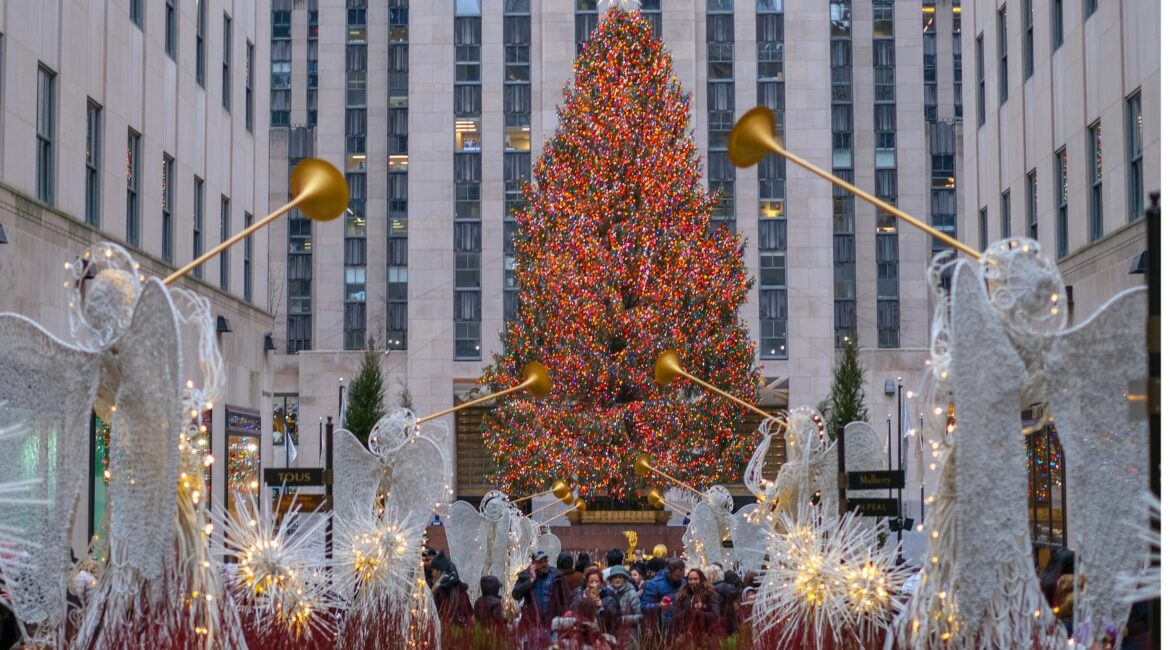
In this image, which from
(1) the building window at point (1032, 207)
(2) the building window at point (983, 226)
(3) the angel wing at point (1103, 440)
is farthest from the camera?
(2) the building window at point (983, 226)

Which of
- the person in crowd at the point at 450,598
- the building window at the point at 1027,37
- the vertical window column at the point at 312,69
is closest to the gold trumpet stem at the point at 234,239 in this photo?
the person in crowd at the point at 450,598

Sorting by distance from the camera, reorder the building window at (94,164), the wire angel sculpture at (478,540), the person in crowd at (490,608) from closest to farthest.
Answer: the person in crowd at (490,608) → the wire angel sculpture at (478,540) → the building window at (94,164)

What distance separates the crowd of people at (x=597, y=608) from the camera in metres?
13.5

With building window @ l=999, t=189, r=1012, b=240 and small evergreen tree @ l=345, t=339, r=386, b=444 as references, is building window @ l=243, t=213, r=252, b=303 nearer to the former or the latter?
small evergreen tree @ l=345, t=339, r=386, b=444

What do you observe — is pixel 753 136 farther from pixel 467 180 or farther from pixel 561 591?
pixel 467 180

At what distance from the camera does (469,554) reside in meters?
22.0

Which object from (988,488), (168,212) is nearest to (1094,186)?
(168,212)

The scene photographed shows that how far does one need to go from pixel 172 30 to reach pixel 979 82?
16925 millimetres

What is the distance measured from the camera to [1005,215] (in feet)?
107

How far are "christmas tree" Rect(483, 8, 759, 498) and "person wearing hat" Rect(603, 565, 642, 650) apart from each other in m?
23.6

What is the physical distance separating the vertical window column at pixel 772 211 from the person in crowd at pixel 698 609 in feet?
155

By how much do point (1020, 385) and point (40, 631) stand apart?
575 centimetres

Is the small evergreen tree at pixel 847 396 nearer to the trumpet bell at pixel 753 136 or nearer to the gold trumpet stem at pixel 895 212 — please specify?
the gold trumpet stem at pixel 895 212

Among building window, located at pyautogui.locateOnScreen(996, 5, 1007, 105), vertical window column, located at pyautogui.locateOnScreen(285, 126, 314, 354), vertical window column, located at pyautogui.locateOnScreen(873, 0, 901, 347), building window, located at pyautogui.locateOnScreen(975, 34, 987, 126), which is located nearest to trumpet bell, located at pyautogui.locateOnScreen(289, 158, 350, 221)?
building window, located at pyautogui.locateOnScreen(996, 5, 1007, 105)
